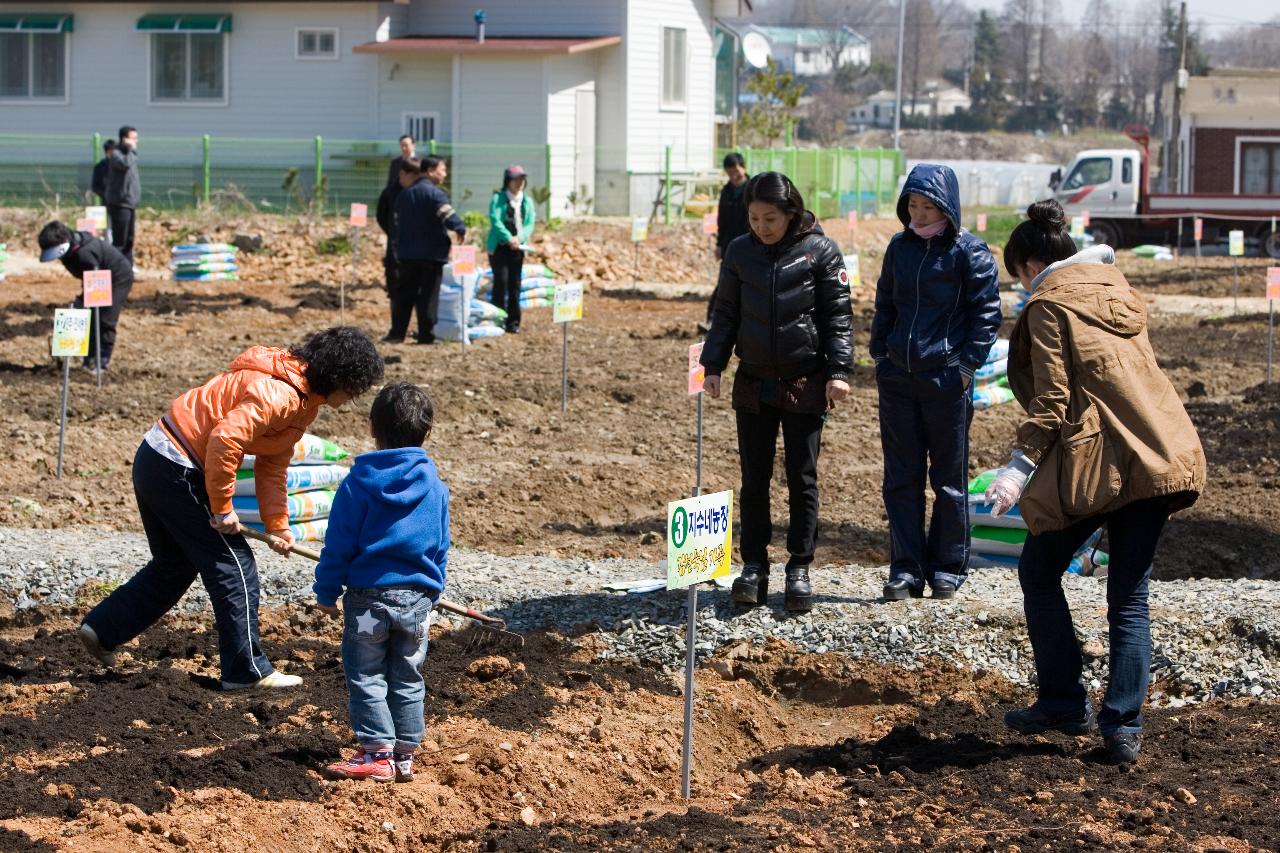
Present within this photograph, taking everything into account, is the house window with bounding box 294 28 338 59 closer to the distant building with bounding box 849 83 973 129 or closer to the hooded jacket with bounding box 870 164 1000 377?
the hooded jacket with bounding box 870 164 1000 377

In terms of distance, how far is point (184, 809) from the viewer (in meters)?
4.85

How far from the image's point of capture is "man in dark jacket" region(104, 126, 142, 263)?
21000 millimetres

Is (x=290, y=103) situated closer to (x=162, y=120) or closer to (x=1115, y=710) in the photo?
(x=162, y=120)

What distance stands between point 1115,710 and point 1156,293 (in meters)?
23.2

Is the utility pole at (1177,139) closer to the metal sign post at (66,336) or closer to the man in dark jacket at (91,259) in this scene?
the man in dark jacket at (91,259)

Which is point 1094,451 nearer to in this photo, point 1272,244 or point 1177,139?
point 1272,244

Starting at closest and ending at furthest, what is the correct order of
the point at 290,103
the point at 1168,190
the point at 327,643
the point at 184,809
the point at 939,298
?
the point at 184,809
the point at 939,298
the point at 327,643
the point at 290,103
the point at 1168,190

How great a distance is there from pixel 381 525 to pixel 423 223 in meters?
10.5

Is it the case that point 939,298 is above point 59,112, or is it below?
below

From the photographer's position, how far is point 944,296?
21.0ft

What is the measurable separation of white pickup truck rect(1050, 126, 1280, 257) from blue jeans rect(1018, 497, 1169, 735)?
1279 inches

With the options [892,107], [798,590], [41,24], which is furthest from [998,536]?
[892,107]

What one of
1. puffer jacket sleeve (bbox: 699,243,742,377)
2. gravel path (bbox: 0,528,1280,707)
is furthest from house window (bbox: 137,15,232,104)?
puffer jacket sleeve (bbox: 699,243,742,377)

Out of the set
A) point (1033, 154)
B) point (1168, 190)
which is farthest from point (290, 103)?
point (1033, 154)
